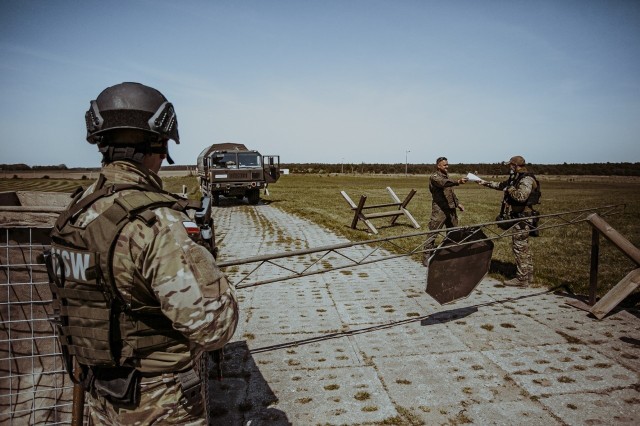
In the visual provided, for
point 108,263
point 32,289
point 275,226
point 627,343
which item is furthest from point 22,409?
point 275,226

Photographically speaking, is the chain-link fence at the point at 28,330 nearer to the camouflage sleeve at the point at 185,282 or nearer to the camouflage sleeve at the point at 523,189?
the camouflage sleeve at the point at 185,282

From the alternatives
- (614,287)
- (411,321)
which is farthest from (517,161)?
(411,321)

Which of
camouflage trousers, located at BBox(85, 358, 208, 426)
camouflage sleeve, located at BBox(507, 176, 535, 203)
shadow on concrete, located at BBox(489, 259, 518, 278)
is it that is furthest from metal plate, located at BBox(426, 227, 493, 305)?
camouflage trousers, located at BBox(85, 358, 208, 426)

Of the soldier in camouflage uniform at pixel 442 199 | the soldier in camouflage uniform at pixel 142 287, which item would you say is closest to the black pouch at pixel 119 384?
the soldier in camouflage uniform at pixel 142 287

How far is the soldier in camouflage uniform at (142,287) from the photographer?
1.49 metres

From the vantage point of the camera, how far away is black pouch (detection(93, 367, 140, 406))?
158 centimetres

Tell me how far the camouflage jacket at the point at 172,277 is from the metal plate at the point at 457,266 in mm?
3653

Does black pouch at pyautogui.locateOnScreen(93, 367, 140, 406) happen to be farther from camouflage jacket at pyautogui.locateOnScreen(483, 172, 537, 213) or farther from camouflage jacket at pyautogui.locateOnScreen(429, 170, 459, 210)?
camouflage jacket at pyautogui.locateOnScreen(429, 170, 459, 210)

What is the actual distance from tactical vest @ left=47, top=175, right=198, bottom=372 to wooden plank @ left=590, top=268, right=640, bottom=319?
220 inches

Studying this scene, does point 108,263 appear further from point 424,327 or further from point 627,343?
point 627,343

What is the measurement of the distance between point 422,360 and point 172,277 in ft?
11.0

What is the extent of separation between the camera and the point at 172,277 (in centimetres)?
148

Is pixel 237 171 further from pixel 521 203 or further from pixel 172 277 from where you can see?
pixel 172 277

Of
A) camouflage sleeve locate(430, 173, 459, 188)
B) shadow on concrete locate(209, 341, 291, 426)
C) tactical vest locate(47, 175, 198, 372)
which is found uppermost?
camouflage sleeve locate(430, 173, 459, 188)
